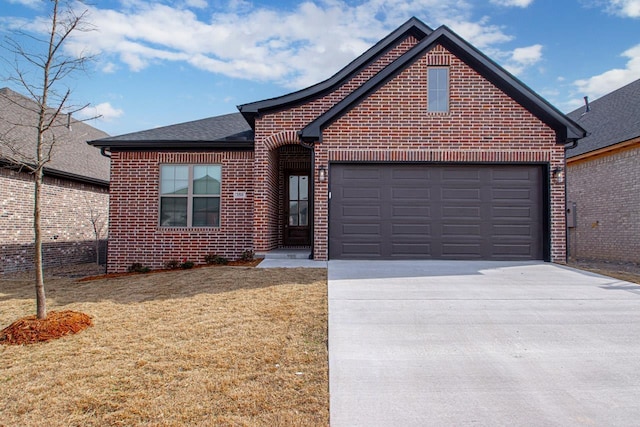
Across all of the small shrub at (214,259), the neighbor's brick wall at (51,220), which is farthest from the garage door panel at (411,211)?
the neighbor's brick wall at (51,220)

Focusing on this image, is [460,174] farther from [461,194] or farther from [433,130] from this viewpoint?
[433,130]

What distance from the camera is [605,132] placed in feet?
46.0

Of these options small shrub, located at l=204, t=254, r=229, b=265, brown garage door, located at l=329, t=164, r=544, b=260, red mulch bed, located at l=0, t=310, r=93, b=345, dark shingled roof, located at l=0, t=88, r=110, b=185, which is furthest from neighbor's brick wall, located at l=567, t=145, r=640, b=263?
dark shingled roof, located at l=0, t=88, r=110, b=185

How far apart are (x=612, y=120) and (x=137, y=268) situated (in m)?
16.9

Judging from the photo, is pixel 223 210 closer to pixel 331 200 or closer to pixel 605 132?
pixel 331 200

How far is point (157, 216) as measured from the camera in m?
10.4

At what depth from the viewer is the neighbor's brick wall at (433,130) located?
928 centimetres

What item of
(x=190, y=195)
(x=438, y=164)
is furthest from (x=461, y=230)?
(x=190, y=195)

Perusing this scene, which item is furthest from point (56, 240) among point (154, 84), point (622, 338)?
point (622, 338)

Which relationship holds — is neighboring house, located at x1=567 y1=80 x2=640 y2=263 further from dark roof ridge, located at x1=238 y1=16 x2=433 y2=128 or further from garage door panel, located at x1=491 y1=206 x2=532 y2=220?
dark roof ridge, located at x1=238 y1=16 x2=433 y2=128

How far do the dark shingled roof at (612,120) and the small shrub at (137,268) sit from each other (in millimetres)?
13228

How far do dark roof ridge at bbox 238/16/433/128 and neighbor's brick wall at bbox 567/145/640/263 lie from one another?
7.89m

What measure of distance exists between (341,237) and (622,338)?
5.86 m

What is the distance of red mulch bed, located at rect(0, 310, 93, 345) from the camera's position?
446cm
